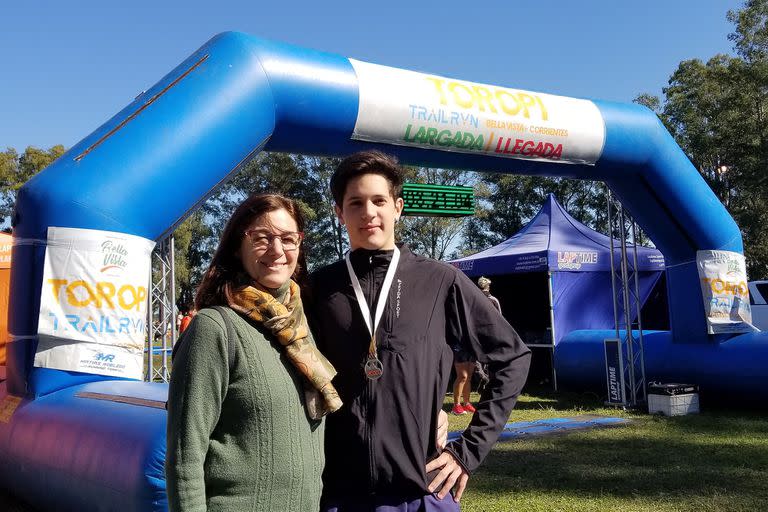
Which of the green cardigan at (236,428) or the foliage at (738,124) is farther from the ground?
the foliage at (738,124)

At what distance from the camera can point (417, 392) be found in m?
1.84

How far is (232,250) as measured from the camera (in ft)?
5.95

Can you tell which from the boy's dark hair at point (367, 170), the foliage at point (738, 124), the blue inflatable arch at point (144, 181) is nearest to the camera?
the boy's dark hair at point (367, 170)

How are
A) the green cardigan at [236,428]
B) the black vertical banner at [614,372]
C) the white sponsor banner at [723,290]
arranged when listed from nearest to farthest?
the green cardigan at [236,428]
the white sponsor banner at [723,290]
the black vertical banner at [614,372]

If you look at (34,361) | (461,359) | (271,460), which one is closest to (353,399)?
(271,460)

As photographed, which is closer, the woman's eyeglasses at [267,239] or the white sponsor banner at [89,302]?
the woman's eyeglasses at [267,239]

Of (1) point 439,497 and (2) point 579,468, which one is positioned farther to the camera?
(2) point 579,468

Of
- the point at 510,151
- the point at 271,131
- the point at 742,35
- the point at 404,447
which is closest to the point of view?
the point at 404,447

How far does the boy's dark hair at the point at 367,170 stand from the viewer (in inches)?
75.5

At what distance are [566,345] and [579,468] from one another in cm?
492

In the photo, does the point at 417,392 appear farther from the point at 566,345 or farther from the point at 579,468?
the point at 566,345

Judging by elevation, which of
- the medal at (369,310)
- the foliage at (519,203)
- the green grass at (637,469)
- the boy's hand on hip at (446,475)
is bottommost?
the green grass at (637,469)

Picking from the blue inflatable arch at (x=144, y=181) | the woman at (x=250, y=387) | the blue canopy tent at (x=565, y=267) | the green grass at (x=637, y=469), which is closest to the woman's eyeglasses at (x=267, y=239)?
the woman at (x=250, y=387)

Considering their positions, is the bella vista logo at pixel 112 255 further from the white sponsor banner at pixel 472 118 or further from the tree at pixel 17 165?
the tree at pixel 17 165
